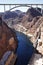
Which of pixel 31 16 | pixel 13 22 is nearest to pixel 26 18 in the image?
pixel 31 16

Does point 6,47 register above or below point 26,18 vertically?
above

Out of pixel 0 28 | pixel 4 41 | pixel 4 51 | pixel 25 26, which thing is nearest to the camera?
pixel 4 51

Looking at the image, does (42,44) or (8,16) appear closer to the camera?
(42,44)

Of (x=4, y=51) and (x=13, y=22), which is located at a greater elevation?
(x=4, y=51)


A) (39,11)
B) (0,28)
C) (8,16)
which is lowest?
(8,16)

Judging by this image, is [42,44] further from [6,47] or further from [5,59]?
[5,59]

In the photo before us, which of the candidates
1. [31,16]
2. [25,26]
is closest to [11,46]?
[25,26]

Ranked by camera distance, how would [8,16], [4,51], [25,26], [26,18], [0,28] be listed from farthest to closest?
[8,16], [26,18], [25,26], [0,28], [4,51]

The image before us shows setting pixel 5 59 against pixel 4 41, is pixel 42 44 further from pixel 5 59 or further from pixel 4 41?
pixel 5 59

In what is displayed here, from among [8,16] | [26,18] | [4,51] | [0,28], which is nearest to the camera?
[4,51]
